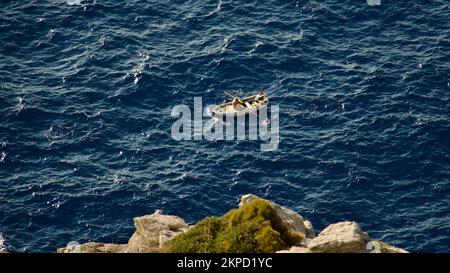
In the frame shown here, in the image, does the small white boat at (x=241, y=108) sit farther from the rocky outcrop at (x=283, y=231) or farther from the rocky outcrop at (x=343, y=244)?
the rocky outcrop at (x=343, y=244)

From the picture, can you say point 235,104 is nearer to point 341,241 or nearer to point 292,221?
point 292,221

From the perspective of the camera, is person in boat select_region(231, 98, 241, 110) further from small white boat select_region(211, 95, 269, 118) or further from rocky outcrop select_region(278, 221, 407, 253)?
rocky outcrop select_region(278, 221, 407, 253)

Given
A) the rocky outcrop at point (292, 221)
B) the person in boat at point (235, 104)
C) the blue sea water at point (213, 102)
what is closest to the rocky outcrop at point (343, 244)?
the rocky outcrop at point (292, 221)

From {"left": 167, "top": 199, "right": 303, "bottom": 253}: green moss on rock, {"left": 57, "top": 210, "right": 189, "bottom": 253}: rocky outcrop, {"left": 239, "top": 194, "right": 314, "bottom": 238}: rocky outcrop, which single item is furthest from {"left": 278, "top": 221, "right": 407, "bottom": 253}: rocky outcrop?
{"left": 57, "top": 210, "right": 189, "bottom": 253}: rocky outcrop
